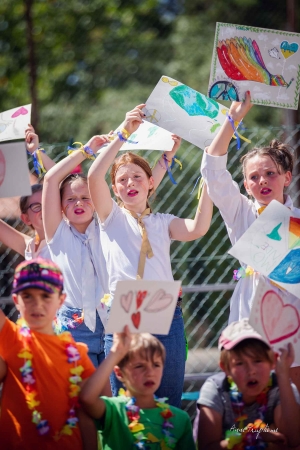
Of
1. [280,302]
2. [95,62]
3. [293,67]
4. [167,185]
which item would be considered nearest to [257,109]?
[167,185]

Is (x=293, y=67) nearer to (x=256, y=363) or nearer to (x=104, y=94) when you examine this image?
(x=256, y=363)

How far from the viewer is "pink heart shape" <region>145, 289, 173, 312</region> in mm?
2734

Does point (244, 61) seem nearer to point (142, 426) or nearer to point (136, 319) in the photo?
point (136, 319)

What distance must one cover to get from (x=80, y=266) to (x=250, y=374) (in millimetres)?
1197

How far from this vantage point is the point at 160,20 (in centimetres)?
959

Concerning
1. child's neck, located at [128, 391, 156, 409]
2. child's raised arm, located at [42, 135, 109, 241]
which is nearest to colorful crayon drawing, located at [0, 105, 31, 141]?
child's raised arm, located at [42, 135, 109, 241]

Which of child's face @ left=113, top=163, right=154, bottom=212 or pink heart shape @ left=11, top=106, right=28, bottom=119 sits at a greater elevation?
pink heart shape @ left=11, top=106, right=28, bottom=119

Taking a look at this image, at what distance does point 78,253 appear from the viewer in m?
3.65

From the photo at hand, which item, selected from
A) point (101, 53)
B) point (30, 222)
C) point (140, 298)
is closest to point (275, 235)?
point (140, 298)

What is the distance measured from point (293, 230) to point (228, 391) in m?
0.70

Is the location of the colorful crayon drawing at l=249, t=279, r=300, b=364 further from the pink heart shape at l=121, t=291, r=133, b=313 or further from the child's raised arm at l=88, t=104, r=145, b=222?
the child's raised arm at l=88, t=104, r=145, b=222

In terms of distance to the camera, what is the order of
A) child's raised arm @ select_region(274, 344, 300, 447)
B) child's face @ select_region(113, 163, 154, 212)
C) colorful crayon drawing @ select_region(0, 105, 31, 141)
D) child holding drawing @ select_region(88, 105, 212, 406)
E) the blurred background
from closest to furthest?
1. child's raised arm @ select_region(274, 344, 300, 447)
2. child holding drawing @ select_region(88, 105, 212, 406)
3. child's face @ select_region(113, 163, 154, 212)
4. colorful crayon drawing @ select_region(0, 105, 31, 141)
5. the blurred background

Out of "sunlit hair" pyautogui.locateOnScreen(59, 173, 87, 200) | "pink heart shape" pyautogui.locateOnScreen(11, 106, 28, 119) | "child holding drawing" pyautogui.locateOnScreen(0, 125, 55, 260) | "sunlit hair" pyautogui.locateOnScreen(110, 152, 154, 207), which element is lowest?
"child holding drawing" pyautogui.locateOnScreen(0, 125, 55, 260)

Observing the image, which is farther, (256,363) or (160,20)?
(160,20)
